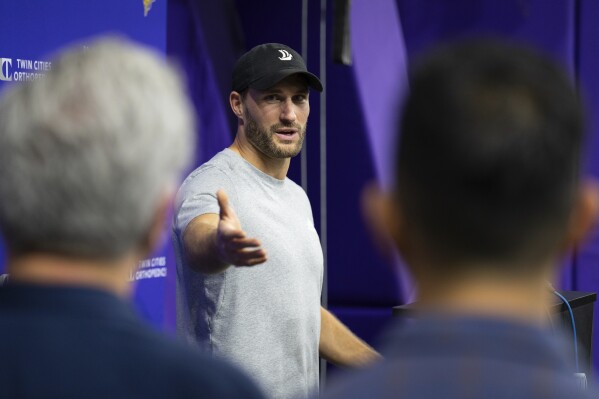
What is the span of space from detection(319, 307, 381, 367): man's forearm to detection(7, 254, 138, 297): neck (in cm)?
162

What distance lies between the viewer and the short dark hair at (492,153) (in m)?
0.69

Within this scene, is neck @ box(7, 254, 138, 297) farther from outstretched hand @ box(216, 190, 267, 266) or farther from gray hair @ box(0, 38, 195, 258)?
outstretched hand @ box(216, 190, 267, 266)

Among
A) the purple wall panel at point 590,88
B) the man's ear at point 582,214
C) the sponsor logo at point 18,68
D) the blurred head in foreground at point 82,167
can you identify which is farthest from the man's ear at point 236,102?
the man's ear at point 582,214

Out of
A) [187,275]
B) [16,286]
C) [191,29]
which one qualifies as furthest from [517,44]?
[191,29]

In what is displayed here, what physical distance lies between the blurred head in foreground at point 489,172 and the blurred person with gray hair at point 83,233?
26cm

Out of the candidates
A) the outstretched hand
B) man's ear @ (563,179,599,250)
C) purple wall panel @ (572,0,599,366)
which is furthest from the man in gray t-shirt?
purple wall panel @ (572,0,599,366)

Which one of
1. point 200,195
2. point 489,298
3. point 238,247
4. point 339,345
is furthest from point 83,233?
point 339,345

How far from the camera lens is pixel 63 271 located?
0.85 meters

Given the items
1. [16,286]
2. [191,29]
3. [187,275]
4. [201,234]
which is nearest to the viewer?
[16,286]

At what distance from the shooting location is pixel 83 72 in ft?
2.86

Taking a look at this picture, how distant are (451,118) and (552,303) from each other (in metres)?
1.73

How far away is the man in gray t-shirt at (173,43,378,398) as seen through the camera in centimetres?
226

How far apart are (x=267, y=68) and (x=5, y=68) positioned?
81 cm

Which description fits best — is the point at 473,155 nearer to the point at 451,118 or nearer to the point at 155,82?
the point at 451,118
